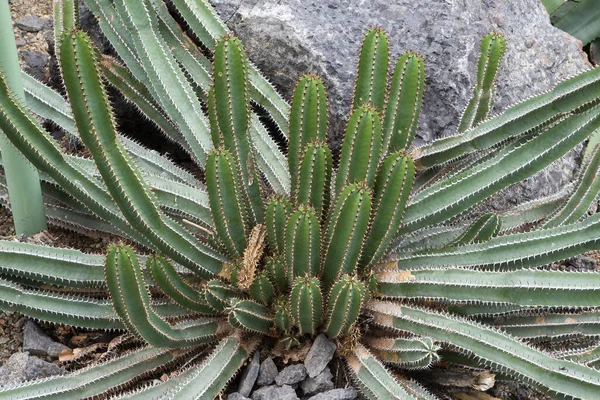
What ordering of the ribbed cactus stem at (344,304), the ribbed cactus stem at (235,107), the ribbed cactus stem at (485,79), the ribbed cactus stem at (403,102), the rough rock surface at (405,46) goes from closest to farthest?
the ribbed cactus stem at (344,304) → the ribbed cactus stem at (235,107) → the ribbed cactus stem at (403,102) → the ribbed cactus stem at (485,79) → the rough rock surface at (405,46)

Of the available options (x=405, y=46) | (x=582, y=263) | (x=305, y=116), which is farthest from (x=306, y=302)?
(x=582, y=263)

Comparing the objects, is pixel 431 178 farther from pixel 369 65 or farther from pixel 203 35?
pixel 203 35

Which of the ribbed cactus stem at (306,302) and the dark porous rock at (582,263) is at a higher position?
the ribbed cactus stem at (306,302)

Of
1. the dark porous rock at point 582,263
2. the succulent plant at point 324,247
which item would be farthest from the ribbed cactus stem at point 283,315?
the dark porous rock at point 582,263

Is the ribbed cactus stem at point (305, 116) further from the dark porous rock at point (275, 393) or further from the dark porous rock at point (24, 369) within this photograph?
the dark porous rock at point (24, 369)

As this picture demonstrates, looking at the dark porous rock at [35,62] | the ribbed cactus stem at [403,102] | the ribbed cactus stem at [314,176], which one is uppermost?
the dark porous rock at [35,62]

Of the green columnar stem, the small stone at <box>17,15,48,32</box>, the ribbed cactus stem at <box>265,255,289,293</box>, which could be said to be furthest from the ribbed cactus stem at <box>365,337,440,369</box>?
the small stone at <box>17,15,48,32</box>
